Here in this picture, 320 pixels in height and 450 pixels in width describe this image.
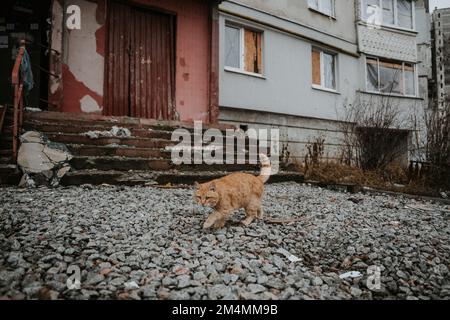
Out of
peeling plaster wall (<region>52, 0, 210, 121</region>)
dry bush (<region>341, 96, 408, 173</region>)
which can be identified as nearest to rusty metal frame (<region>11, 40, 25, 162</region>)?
peeling plaster wall (<region>52, 0, 210, 121</region>)

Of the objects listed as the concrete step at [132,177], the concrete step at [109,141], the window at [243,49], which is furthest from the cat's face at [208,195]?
the window at [243,49]

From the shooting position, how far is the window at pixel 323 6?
434 inches

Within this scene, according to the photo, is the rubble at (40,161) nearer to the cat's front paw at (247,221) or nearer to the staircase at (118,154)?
the staircase at (118,154)

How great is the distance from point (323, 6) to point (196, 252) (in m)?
11.9

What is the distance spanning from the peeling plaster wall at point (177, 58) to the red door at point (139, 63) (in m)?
0.20

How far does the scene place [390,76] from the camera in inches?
500

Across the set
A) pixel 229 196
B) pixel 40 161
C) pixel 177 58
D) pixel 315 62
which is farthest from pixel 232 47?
pixel 229 196

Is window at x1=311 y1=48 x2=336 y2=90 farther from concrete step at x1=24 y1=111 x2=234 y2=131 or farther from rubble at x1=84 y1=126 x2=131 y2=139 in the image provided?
rubble at x1=84 y1=126 x2=131 y2=139

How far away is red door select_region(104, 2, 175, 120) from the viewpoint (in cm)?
691

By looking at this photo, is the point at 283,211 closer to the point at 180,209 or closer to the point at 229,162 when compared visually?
the point at 180,209

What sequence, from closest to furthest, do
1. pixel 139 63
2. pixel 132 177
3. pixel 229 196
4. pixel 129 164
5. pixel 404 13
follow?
pixel 229 196 → pixel 132 177 → pixel 129 164 → pixel 139 63 → pixel 404 13

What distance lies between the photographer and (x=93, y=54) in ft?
21.6

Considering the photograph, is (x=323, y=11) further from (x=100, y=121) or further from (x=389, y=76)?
(x=100, y=121)

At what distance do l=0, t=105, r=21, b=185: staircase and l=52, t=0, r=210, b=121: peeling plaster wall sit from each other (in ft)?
→ 4.05
